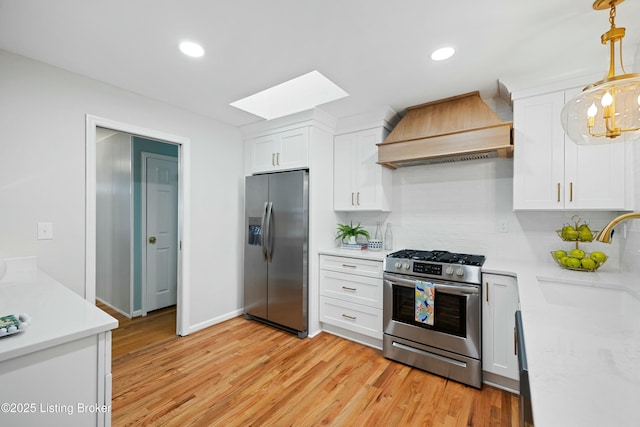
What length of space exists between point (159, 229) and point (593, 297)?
4349mm

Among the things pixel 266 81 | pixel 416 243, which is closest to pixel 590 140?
pixel 416 243

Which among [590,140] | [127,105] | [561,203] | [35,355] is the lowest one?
[35,355]

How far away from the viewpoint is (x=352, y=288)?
285 cm

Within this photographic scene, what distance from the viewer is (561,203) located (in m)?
2.09

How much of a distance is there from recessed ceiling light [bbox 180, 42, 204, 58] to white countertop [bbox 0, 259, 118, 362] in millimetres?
1647

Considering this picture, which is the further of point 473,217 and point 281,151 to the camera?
point 281,151

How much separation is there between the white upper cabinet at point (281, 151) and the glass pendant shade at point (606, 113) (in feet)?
7.00

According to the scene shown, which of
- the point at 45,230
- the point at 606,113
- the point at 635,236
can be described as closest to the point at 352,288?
the point at 635,236

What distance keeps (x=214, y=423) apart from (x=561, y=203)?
2.86m

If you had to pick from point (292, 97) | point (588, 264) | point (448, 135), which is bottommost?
point (588, 264)

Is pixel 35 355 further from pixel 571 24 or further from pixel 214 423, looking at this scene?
pixel 571 24

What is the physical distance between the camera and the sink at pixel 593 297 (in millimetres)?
1277

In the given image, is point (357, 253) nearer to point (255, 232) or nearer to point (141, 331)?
point (255, 232)

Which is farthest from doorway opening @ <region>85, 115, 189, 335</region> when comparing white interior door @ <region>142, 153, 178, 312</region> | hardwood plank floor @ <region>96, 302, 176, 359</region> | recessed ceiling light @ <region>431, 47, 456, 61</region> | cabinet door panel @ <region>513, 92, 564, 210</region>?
cabinet door panel @ <region>513, 92, 564, 210</region>
